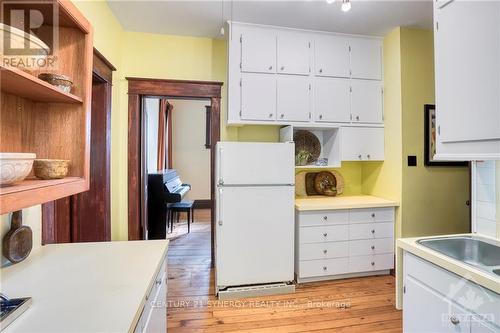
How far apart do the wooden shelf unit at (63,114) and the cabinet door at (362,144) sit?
8.27 feet

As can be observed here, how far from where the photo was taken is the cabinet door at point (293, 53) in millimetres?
2736

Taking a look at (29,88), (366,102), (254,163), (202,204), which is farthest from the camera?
(202,204)

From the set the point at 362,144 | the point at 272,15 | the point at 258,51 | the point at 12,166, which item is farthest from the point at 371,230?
the point at 12,166

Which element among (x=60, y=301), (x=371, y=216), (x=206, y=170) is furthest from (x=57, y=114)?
(x=206, y=170)

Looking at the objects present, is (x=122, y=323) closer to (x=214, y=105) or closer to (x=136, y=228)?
(x=136, y=228)

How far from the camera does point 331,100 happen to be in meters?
2.86

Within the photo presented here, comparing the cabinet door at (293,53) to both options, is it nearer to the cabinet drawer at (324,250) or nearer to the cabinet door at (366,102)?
the cabinet door at (366,102)

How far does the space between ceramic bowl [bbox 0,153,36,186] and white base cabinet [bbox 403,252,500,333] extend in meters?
1.81

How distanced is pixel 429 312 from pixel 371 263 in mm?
1548

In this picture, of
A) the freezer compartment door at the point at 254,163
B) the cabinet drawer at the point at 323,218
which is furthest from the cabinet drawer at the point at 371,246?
the freezer compartment door at the point at 254,163

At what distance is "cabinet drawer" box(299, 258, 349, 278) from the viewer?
266cm

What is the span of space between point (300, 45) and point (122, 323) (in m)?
2.84

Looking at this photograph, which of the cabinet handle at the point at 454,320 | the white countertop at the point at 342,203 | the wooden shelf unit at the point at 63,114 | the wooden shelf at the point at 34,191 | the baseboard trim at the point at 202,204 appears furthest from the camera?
the baseboard trim at the point at 202,204

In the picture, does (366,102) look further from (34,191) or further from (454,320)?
(34,191)
